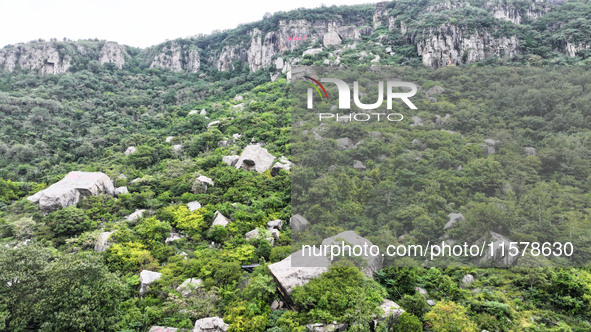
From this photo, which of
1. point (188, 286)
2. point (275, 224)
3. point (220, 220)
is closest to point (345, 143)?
point (275, 224)

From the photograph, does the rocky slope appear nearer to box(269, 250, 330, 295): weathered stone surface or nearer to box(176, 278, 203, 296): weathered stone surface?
box(269, 250, 330, 295): weathered stone surface

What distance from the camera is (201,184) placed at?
24.5 m

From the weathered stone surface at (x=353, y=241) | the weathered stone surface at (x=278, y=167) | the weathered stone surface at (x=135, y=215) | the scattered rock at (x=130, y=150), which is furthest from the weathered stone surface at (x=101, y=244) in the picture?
the scattered rock at (x=130, y=150)

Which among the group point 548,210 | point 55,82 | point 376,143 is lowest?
point 548,210

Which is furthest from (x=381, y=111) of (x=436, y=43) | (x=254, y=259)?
(x=436, y=43)

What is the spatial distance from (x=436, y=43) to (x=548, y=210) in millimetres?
44410

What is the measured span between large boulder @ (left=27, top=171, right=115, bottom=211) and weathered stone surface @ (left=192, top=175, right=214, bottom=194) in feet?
24.8

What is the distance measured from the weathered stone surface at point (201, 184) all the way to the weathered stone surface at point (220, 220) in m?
4.50

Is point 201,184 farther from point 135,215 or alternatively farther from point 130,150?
point 130,150

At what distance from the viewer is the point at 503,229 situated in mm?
12086

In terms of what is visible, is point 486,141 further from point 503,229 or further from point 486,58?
point 486,58

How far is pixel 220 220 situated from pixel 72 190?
1274 centimetres

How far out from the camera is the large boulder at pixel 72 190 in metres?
22.3

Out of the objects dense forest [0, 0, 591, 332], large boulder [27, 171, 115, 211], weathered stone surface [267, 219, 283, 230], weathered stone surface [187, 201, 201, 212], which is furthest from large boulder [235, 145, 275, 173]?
large boulder [27, 171, 115, 211]
